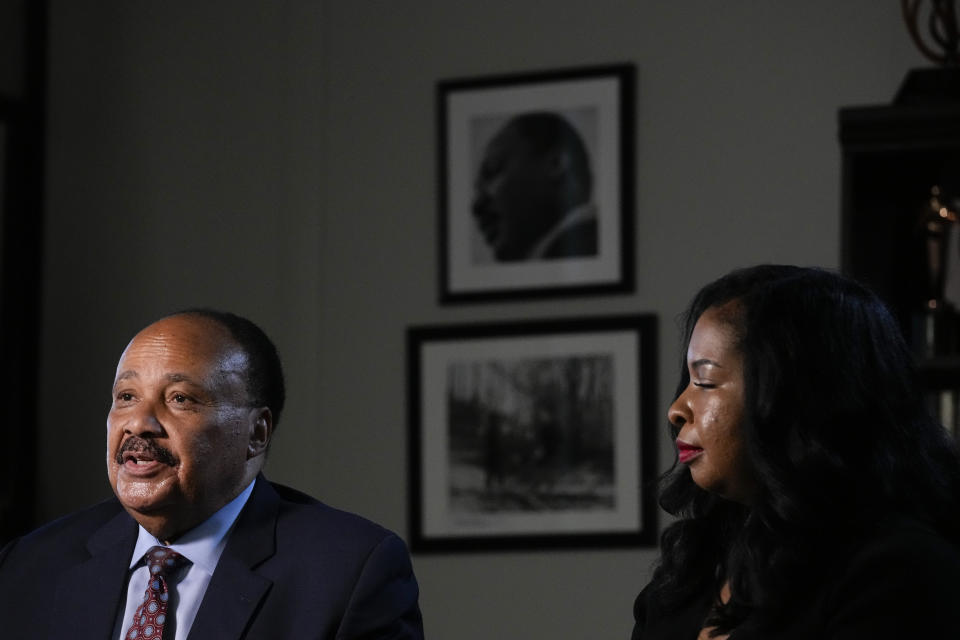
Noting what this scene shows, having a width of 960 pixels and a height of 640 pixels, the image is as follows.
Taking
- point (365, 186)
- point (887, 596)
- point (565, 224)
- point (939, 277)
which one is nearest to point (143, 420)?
point (887, 596)

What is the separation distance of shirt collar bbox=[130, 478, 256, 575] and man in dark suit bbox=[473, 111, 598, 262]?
2304 millimetres

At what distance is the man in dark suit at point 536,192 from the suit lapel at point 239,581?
2.27 metres

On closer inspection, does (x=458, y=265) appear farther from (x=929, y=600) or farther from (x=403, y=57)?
(x=929, y=600)

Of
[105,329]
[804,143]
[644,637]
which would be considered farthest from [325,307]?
[644,637]

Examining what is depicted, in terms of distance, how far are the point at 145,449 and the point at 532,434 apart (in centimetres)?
234

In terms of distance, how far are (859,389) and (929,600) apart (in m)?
0.30

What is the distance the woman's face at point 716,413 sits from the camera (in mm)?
2115

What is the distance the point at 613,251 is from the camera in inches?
190

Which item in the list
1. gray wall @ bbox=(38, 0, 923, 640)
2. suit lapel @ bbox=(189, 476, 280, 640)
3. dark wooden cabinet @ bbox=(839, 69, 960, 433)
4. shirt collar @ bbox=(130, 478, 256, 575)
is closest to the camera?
suit lapel @ bbox=(189, 476, 280, 640)

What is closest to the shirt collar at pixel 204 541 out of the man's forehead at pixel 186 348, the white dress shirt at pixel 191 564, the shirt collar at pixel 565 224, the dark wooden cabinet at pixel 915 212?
the white dress shirt at pixel 191 564

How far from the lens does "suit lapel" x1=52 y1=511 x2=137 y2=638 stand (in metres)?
2.63

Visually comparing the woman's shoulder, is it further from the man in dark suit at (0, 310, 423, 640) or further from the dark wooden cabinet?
the dark wooden cabinet

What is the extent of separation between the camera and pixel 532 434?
486 cm

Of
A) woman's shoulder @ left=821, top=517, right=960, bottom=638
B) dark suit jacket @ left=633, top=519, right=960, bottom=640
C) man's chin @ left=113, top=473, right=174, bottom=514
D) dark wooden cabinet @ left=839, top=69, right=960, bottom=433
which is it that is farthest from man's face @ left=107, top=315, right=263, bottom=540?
dark wooden cabinet @ left=839, top=69, right=960, bottom=433
